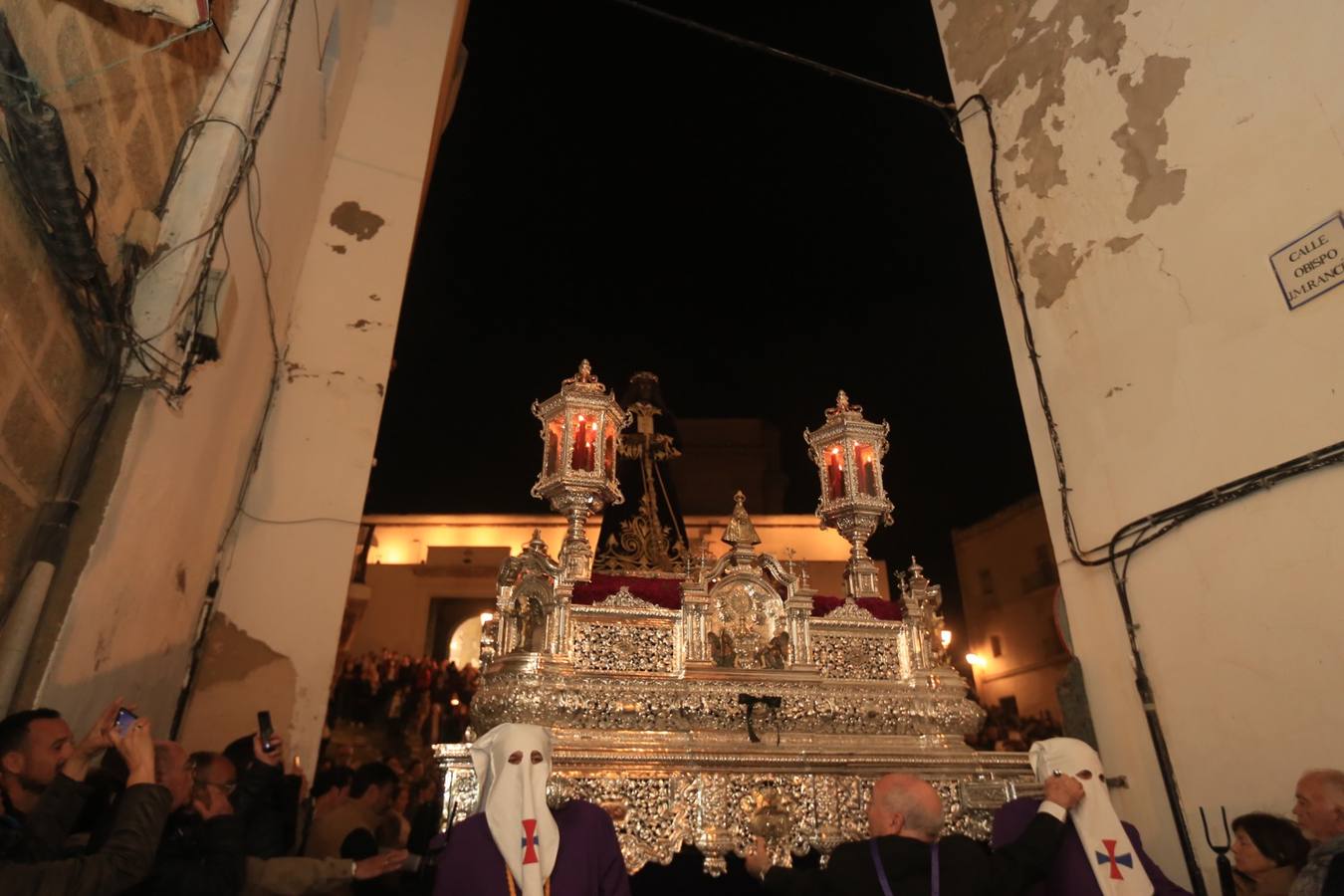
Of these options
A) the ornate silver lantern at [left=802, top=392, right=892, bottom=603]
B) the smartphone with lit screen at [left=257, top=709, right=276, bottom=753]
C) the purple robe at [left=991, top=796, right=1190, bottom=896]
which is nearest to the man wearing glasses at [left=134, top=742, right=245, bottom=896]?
the smartphone with lit screen at [left=257, top=709, right=276, bottom=753]

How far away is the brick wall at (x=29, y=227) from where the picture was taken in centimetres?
248

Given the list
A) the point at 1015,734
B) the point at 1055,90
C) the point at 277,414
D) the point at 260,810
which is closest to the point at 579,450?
the point at 277,414

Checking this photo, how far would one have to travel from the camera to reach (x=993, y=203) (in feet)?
19.1

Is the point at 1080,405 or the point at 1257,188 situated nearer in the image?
the point at 1257,188

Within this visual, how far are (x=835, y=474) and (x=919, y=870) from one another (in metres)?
3.24

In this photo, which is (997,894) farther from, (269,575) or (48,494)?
(269,575)

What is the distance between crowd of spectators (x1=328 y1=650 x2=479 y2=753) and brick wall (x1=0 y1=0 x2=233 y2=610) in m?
5.96

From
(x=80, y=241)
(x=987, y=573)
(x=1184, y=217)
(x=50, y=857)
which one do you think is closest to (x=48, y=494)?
(x=80, y=241)

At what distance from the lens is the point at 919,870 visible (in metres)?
2.42

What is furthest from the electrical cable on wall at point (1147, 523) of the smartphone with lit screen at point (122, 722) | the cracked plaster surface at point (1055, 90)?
the smartphone with lit screen at point (122, 722)

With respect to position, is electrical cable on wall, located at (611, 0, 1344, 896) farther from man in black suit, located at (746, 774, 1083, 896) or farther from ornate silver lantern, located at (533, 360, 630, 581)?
ornate silver lantern, located at (533, 360, 630, 581)

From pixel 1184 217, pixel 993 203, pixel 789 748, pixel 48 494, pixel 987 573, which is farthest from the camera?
pixel 987 573

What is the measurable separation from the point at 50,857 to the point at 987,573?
67.4 feet

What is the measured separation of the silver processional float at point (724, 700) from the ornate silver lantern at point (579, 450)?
28 millimetres
